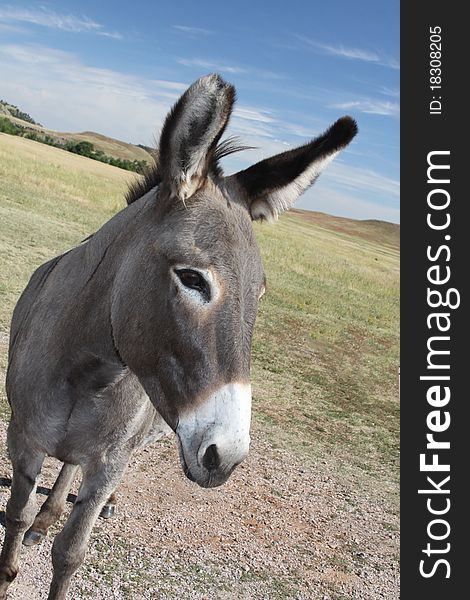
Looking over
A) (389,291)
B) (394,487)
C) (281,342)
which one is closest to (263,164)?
(394,487)

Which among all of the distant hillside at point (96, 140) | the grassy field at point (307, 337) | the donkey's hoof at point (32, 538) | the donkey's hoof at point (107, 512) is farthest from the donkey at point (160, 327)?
the distant hillside at point (96, 140)

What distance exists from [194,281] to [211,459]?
0.80m

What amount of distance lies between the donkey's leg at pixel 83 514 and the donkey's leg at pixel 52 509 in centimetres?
120

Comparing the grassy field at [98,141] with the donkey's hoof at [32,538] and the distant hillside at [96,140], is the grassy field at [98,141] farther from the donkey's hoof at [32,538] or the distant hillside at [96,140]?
the donkey's hoof at [32,538]

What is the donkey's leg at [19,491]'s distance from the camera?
385cm

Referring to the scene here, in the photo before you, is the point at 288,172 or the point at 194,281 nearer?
the point at 194,281

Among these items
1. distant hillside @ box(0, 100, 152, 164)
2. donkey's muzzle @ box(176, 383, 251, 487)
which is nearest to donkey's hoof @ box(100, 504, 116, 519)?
donkey's muzzle @ box(176, 383, 251, 487)

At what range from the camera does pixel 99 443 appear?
3.58 metres

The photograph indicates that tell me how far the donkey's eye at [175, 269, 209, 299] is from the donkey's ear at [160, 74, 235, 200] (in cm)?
42

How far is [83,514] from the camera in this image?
3.71 metres

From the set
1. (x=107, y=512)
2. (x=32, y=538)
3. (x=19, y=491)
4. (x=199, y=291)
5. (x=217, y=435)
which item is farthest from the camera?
(x=107, y=512)

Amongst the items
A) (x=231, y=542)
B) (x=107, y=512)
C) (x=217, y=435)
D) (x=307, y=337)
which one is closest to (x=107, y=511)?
(x=107, y=512)

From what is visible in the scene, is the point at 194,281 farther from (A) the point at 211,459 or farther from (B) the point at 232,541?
(B) the point at 232,541

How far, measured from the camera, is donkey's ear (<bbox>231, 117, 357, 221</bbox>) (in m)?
3.11
